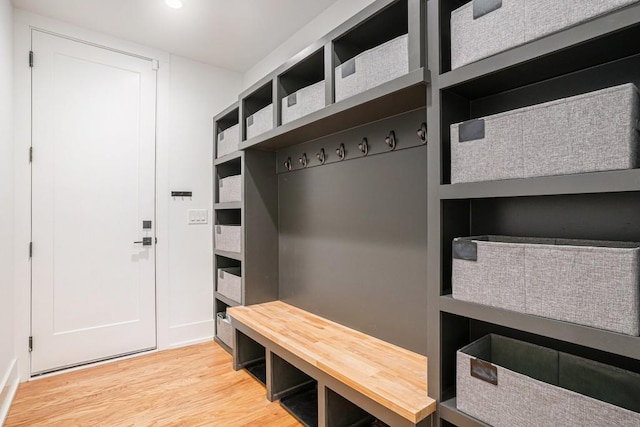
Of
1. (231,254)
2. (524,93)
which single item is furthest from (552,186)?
(231,254)

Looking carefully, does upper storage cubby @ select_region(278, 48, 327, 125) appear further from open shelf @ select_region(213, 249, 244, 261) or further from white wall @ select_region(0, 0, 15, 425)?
white wall @ select_region(0, 0, 15, 425)

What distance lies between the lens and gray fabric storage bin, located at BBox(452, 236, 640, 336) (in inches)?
34.6

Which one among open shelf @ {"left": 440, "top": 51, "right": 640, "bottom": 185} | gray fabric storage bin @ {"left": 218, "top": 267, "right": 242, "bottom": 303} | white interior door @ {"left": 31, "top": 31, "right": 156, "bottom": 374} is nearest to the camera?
open shelf @ {"left": 440, "top": 51, "right": 640, "bottom": 185}

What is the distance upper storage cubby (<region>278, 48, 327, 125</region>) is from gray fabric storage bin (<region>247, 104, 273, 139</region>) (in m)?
0.16

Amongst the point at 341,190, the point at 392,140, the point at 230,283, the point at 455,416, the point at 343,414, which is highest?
the point at 392,140

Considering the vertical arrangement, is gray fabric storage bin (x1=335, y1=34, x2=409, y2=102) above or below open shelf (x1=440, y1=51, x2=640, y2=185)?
above

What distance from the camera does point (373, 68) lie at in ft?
5.25

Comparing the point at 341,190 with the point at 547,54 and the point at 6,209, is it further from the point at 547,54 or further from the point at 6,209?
the point at 6,209

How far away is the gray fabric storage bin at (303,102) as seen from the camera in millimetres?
1938

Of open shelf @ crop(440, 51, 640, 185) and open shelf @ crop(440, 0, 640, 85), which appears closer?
open shelf @ crop(440, 0, 640, 85)

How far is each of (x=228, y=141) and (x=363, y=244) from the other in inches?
64.9

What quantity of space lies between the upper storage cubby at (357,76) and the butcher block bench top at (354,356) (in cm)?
121

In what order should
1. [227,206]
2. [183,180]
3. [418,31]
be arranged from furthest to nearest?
[183,180] < [227,206] < [418,31]

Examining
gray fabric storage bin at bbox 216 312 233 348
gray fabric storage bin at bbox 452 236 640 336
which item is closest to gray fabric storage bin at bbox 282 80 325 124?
gray fabric storage bin at bbox 452 236 640 336
